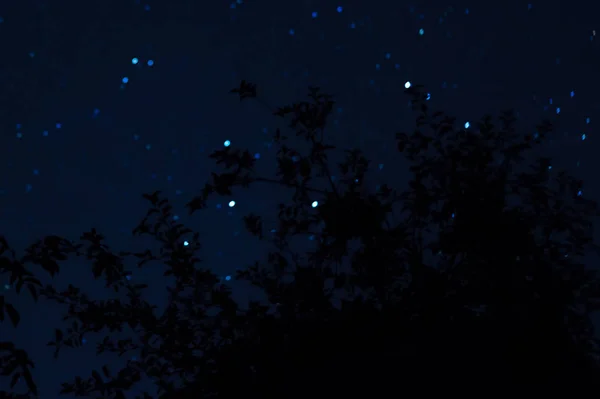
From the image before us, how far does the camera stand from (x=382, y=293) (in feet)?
11.9

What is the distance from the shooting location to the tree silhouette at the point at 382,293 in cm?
301

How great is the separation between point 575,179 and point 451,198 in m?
0.84

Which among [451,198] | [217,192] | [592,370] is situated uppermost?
[217,192]

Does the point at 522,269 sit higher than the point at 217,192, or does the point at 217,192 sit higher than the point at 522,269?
the point at 217,192

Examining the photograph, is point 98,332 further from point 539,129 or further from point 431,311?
point 539,129

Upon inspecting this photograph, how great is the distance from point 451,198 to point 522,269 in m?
0.57

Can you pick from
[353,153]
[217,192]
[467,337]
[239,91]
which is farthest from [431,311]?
[239,91]

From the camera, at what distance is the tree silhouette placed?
3.01m

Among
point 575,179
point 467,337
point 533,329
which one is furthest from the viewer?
point 575,179

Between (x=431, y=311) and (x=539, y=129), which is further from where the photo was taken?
(x=539, y=129)

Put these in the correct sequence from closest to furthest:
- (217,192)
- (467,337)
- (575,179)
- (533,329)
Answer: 1. (533,329)
2. (467,337)
3. (217,192)
4. (575,179)

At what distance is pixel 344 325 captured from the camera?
3.31 m

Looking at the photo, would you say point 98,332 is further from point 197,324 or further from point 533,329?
point 533,329

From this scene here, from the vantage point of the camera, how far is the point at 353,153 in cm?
379
